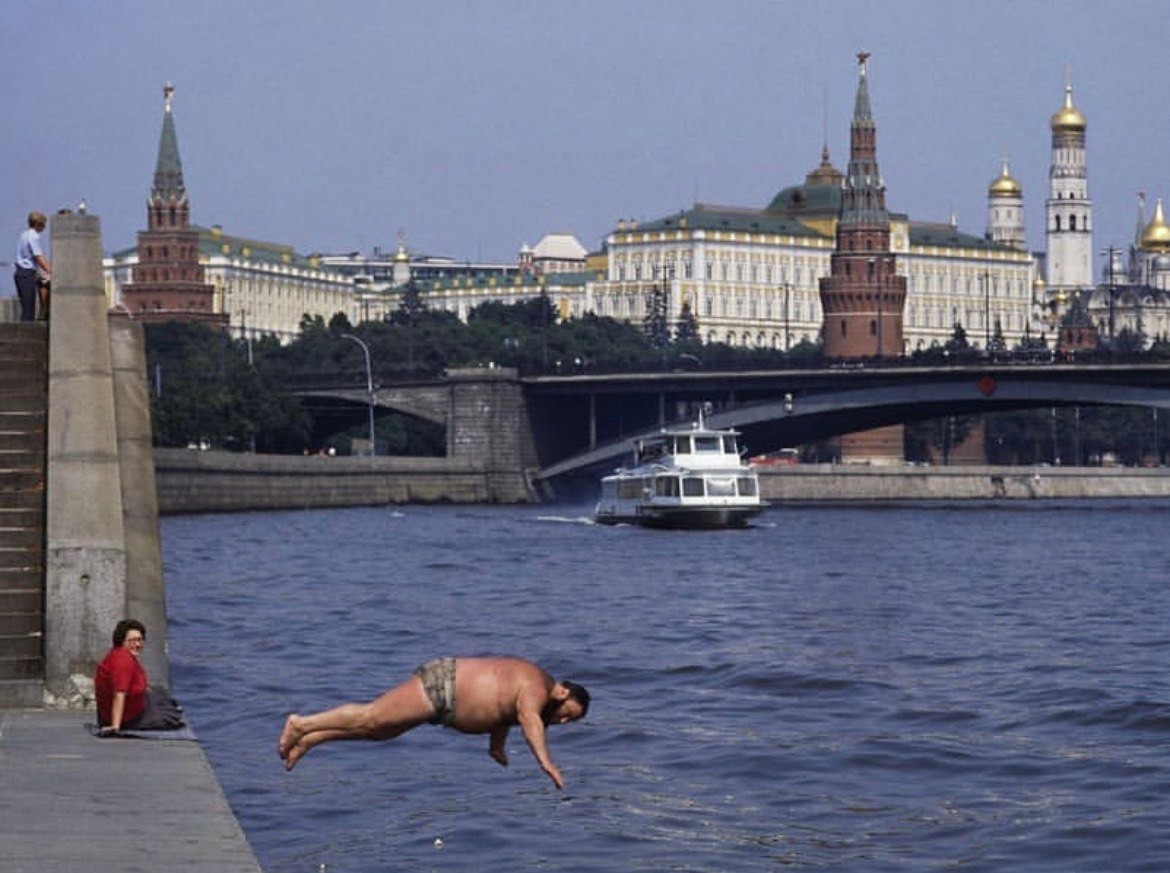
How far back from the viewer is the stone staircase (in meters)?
18.3

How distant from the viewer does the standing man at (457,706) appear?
15156 mm

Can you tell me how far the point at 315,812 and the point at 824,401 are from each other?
89.8 meters

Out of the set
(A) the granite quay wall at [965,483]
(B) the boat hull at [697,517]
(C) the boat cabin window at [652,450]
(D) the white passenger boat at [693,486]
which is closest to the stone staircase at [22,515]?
(B) the boat hull at [697,517]

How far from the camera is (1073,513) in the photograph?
4220 inches

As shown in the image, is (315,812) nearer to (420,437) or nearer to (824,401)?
(824,401)

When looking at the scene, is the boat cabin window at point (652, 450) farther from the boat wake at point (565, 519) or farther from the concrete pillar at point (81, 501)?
the concrete pillar at point (81, 501)

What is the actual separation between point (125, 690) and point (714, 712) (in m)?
10.9

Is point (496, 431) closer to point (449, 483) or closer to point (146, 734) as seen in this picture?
point (449, 483)

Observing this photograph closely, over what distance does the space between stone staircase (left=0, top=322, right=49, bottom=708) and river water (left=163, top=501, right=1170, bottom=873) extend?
168 cm

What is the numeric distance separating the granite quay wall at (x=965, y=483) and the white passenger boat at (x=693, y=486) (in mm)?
44904

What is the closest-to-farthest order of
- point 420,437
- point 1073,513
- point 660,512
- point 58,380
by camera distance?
1. point 58,380
2. point 660,512
3. point 1073,513
4. point 420,437

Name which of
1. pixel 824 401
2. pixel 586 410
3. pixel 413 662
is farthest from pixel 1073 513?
pixel 413 662

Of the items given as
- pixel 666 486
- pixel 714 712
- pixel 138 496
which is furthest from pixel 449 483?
pixel 138 496

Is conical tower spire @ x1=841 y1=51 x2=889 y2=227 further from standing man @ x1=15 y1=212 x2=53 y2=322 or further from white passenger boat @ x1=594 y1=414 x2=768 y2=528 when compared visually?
standing man @ x1=15 y1=212 x2=53 y2=322
